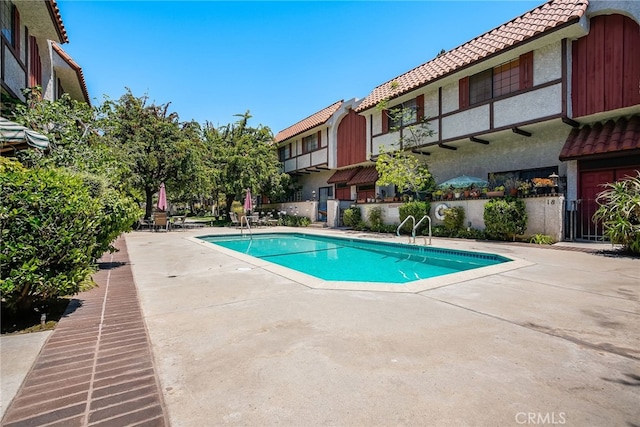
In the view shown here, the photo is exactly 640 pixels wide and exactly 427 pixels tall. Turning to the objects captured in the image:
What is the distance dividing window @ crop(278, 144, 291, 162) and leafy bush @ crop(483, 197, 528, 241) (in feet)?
64.4

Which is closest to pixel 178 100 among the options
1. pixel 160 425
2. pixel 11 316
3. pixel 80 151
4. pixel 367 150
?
pixel 367 150

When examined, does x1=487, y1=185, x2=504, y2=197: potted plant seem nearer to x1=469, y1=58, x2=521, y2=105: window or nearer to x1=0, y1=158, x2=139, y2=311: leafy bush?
x1=469, y1=58, x2=521, y2=105: window

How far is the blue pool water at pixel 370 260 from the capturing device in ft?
25.8

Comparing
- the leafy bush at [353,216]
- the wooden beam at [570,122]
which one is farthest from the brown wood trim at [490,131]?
the leafy bush at [353,216]

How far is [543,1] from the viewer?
1352 centimetres

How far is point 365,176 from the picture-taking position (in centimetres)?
2091

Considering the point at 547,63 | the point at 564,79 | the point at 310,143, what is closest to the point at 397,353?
the point at 564,79

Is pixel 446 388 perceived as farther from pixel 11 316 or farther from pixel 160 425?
pixel 11 316

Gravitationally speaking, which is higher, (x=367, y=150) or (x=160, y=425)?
(x=367, y=150)

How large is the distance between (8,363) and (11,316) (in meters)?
1.55

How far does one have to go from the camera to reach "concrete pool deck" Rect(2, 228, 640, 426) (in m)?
2.02

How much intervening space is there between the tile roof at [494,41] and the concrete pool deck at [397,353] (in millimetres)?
10861

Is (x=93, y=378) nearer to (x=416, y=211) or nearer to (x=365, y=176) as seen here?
(x=416, y=211)

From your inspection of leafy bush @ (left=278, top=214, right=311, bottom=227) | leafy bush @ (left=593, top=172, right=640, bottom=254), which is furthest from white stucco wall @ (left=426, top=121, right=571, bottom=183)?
leafy bush @ (left=278, top=214, right=311, bottom=227)
